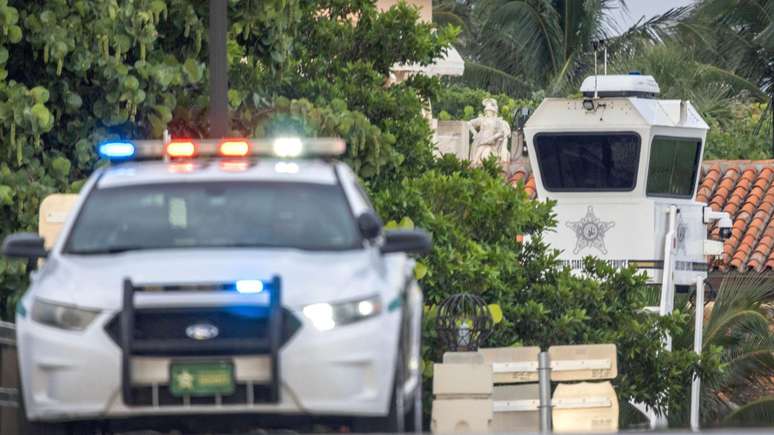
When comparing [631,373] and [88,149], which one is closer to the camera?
[88,149]

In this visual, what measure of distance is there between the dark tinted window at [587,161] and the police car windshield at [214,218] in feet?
86.4

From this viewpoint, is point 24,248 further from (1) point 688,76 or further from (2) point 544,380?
(1) point 688,76

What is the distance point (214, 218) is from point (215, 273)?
40.6 inches

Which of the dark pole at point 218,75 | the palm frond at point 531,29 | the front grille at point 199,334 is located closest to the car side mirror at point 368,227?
the front grille at point 199,334

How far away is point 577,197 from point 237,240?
28.1 metres

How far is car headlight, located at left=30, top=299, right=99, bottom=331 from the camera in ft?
38.2

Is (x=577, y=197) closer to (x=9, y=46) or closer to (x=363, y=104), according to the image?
(x=363, y=104)

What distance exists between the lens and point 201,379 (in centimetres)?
1159

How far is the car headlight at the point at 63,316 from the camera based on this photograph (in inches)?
459

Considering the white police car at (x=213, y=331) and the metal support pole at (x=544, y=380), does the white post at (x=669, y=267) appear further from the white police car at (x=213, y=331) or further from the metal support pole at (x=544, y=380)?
the white police car at (x=213, y=331)

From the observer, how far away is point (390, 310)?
12.0 m

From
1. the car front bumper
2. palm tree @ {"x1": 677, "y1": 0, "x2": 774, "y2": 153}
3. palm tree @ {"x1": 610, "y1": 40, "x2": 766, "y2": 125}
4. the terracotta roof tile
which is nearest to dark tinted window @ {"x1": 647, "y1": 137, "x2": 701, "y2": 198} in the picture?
the terracotta roof tile

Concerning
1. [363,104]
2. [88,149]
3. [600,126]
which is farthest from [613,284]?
[600,126]

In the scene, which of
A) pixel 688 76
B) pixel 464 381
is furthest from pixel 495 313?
pixel 688 76
